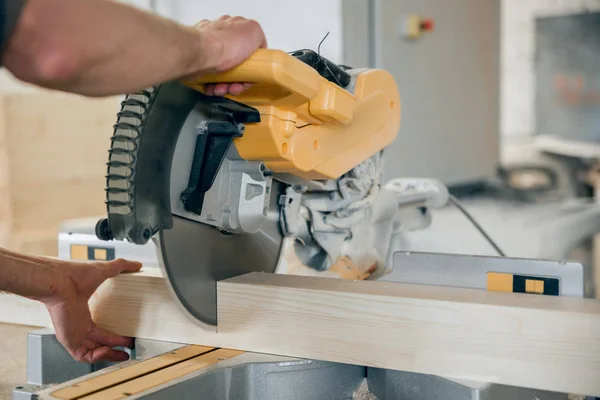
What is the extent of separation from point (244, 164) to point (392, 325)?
299 millimetres

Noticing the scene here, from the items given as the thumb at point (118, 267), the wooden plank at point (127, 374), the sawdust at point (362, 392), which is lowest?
the sawdust at point (362, 392)

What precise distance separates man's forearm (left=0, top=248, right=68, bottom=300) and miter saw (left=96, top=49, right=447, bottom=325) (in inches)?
9.4

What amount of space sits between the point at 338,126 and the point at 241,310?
31cm

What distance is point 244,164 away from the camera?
1.01 meters

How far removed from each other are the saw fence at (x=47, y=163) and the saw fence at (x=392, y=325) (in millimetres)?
1427

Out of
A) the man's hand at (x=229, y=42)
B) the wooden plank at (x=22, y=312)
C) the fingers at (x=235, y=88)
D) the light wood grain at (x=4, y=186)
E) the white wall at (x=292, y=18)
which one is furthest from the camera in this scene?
the light wood grain at (x=4, y=186)

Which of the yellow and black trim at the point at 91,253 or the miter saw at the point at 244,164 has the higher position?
the miter saw at the point at 244,164

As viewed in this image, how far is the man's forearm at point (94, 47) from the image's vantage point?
1.89 feet

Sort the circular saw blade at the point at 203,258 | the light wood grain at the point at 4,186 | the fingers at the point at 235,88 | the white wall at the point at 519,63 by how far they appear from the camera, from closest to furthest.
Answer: the fingers at the point at 235,88 < the circular saw blade at the point at 203,258 < the light wood grain at the point at 4,186 < the white wall at the point at 519,63

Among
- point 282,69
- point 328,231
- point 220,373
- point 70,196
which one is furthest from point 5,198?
point 282,69

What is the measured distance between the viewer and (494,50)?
304 cm

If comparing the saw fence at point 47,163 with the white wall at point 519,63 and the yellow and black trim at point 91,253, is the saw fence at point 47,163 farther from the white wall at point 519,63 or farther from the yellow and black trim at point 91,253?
the white wall at point 519,63

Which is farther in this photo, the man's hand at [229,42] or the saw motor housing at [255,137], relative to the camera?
the saw motor housing at [255,137]

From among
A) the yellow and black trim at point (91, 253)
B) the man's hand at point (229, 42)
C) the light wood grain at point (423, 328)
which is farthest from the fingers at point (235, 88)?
the yellow and black trim at point (91, 253)
